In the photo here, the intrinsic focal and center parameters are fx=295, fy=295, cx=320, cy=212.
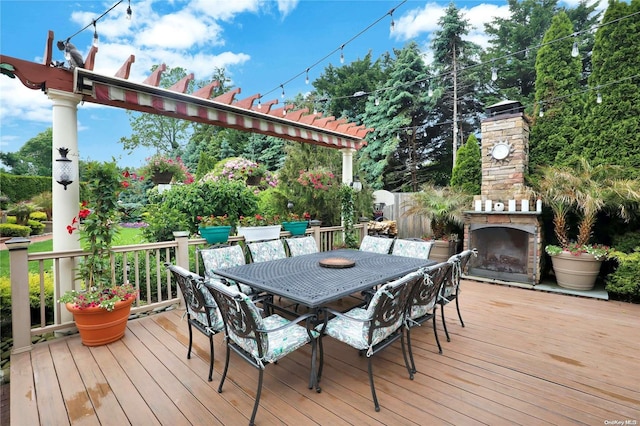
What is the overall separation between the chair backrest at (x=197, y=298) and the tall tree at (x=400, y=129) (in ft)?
33.2

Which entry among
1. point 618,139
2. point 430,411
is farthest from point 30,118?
point 618,139

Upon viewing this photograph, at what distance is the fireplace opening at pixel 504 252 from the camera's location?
5.00 m

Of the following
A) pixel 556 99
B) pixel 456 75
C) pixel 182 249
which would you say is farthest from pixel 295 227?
pixel 456 75

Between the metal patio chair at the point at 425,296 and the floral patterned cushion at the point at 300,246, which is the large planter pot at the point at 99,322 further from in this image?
the metal patio chair at the point at 425,296

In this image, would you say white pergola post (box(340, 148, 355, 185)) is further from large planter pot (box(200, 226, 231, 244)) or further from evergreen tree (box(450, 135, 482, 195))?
large planter pot (box(200, 226, 231, 244))

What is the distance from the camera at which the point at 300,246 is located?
440 cm

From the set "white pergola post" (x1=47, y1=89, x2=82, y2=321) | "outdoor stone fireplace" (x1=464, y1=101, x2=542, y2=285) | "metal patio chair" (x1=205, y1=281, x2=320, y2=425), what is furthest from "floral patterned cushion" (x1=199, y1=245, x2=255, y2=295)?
"outdoor stone fireplace" (x1=464, y1=101, x2=542, y2=285)

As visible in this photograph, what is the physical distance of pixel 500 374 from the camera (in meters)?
2.39

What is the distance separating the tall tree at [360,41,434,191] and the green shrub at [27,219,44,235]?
11.5 metres

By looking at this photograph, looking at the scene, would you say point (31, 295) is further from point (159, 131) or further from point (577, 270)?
point (159, 131)

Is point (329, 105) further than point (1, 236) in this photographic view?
Yes

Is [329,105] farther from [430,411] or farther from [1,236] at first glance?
[430,411]

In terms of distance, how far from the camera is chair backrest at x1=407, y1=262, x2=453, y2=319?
2.42 metres

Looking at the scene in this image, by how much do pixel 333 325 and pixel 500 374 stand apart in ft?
4.64
